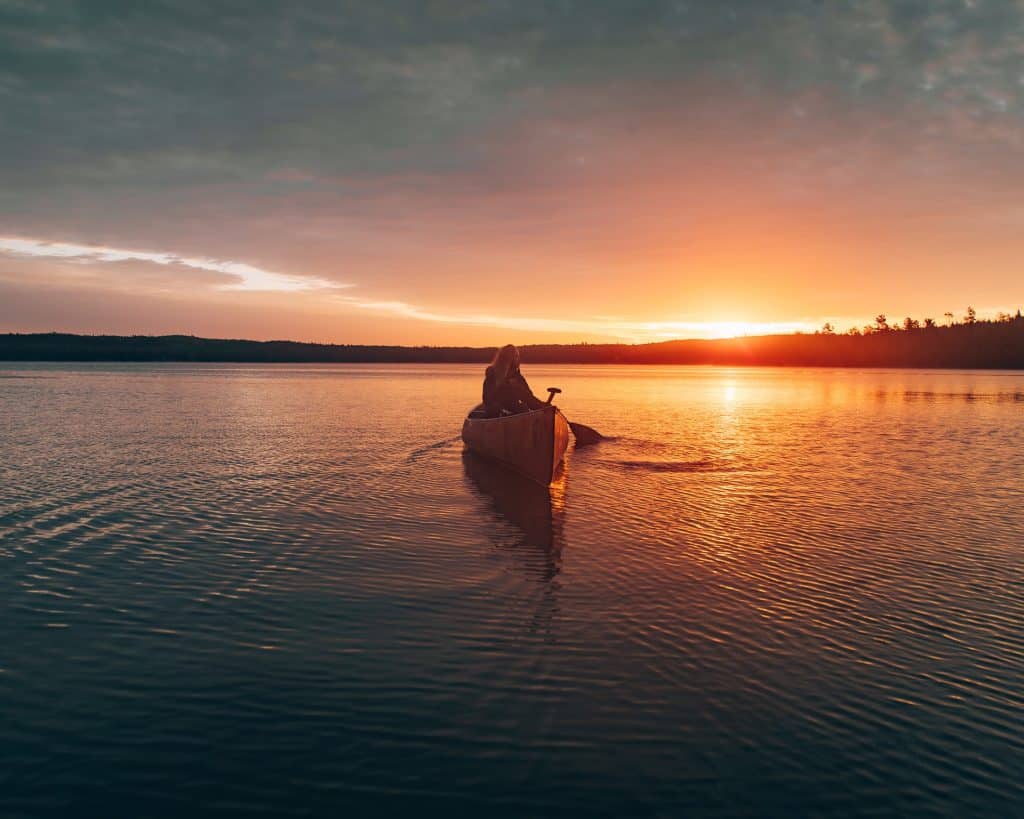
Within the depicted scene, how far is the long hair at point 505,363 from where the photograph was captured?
911 inches

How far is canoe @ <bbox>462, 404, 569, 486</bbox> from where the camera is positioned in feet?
67.4

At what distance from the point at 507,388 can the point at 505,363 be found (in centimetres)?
97

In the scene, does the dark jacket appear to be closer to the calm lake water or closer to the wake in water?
the wake in water

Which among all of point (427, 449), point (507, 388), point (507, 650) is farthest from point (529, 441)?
point (507, 650)

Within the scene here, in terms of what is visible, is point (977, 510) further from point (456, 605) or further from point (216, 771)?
point (216, 771)

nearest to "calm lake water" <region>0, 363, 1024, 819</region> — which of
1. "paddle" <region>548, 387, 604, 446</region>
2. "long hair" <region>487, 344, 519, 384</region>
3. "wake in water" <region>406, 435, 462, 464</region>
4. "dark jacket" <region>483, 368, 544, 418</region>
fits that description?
"dark jacket" <region>483, 368, 544, 418</region>

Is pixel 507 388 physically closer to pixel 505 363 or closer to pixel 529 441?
pixel 505 363

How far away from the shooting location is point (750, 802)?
530cm

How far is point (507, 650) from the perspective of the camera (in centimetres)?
802

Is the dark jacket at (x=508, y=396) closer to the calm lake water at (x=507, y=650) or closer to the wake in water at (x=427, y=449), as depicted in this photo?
the wake in water at (x=427, y=449)

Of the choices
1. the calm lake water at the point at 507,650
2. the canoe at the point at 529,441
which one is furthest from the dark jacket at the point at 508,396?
the calm lake water at the point at 507,650

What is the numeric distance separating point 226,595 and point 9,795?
182 inches

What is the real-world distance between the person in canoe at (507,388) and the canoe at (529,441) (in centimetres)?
82

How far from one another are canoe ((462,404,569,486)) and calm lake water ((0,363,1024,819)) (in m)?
2.06
